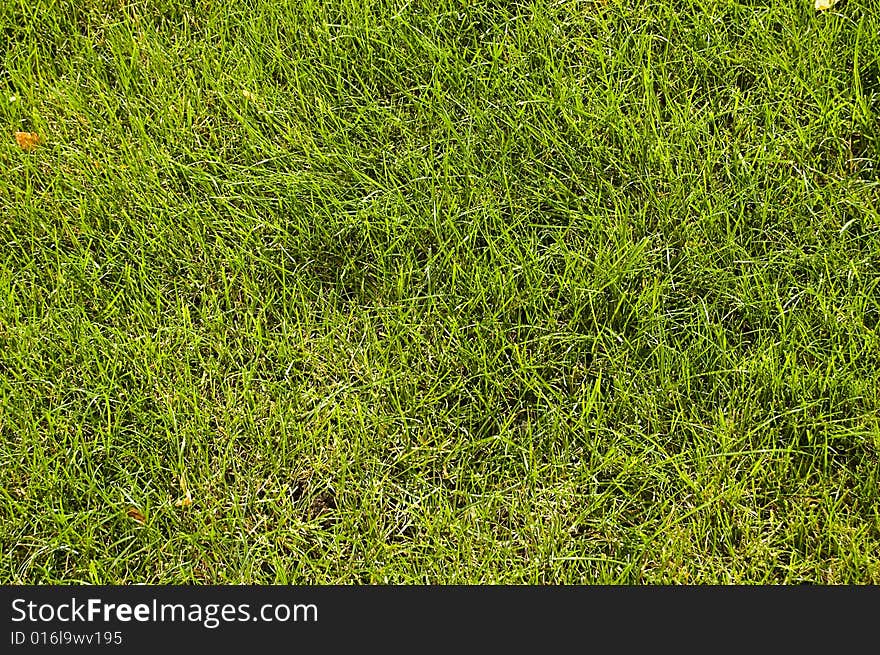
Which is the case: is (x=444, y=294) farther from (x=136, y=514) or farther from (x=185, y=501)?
(x=136, y=514)

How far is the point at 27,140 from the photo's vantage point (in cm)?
308

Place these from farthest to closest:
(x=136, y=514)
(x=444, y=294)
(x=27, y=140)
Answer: (x=27, y=140) → (x=444, y=294) → (x=136, y=514)

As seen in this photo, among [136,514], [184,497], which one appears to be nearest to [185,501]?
[184,497]

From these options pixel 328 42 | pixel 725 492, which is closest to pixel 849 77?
pixel 725 492

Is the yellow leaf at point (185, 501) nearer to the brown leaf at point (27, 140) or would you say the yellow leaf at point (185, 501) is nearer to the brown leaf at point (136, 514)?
the brown leaf at point (136, 514)

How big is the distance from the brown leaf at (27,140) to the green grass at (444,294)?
0.03 m

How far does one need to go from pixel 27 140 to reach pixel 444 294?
1.49 m

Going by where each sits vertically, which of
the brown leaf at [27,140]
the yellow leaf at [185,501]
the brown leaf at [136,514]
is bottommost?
the brown leaf at [136,514]

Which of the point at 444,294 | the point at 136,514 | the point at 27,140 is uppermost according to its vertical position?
the point at 444,294

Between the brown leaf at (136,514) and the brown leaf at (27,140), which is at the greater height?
the brown leaf at (27,140)

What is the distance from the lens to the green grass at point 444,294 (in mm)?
2346

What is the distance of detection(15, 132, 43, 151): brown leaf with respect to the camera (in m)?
3.07

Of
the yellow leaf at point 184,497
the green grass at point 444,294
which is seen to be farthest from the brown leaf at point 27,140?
the yellow leaf at point 184,497

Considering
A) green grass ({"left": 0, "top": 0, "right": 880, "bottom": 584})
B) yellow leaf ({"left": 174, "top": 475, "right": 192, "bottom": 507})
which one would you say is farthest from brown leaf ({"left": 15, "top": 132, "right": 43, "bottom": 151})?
yellow leaf ({"left": 174, "top": 475, "right": 192, "bottom": 507})
